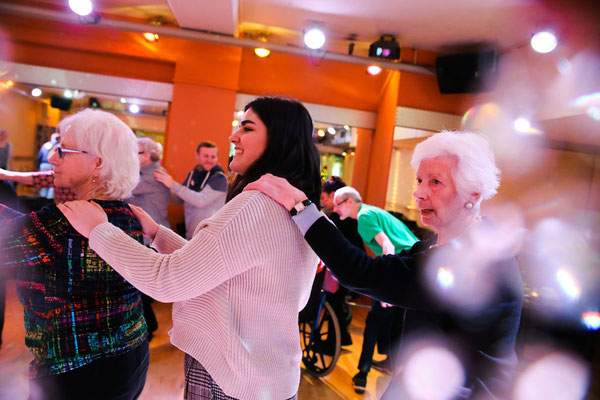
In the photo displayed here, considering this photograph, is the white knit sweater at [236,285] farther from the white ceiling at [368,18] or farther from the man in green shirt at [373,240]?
the white ceiling at [368,18]

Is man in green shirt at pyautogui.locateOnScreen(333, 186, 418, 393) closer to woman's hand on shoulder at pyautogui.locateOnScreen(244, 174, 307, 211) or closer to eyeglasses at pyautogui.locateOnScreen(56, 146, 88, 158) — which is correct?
woman's hand on shoulder at pyautogui.locateOnScreen(244, 174, 307, 211)

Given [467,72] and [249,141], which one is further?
[467,72]

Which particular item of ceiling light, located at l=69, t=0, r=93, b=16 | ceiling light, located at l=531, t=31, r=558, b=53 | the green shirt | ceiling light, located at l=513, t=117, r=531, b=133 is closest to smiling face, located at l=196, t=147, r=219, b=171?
the green shirt

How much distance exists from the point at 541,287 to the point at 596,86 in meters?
2.07

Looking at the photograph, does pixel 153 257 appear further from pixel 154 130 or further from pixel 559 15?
pixel 154 130

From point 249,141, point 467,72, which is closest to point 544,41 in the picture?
point 467,72

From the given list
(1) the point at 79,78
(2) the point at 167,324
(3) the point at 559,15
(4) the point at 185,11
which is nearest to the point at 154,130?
(1) the point at 79,78

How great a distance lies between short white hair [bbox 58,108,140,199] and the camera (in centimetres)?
131

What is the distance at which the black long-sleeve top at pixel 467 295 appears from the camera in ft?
3.73

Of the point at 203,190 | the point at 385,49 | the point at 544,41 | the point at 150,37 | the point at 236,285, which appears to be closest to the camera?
the point at 236,285

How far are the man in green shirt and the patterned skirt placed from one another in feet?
7.05

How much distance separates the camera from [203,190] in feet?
13.0

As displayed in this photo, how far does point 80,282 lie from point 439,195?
1155 mm

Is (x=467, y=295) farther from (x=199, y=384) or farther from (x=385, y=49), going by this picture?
(x=385, y=49)
